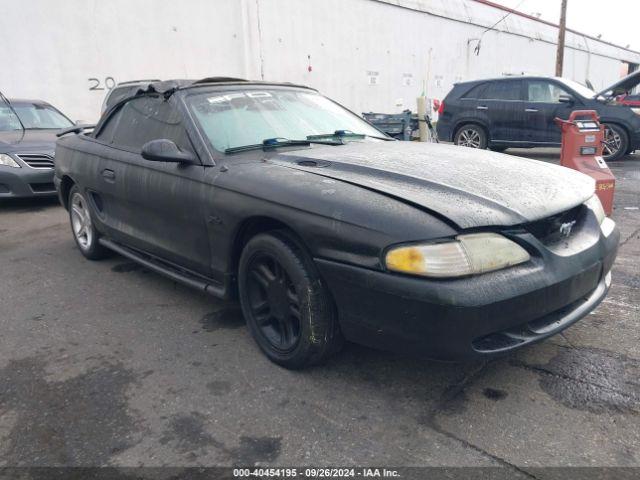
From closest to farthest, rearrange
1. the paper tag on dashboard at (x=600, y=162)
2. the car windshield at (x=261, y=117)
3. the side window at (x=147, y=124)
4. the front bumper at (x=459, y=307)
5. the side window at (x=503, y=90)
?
the front bumper at (x=459, y=307) → the car windshield at (x=261, y=117) → the side window at (x=147, y=124) → the paper tag on dashboard at (x=600, y=162) → the side window at (x=503, y=90)

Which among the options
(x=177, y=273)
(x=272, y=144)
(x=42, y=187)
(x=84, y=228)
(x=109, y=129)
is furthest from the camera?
(x=42, y=187)

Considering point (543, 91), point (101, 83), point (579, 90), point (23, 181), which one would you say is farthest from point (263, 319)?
point (101, 83)

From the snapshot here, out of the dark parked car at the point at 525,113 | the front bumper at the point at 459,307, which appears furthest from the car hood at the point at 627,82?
the front bumper at the point at 459,307

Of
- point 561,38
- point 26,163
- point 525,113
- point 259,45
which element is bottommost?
point 26,163

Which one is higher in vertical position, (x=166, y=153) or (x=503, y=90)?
(x=503, y=90)

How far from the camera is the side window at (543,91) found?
33.5 ft

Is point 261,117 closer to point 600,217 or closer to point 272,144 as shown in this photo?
point 272,144

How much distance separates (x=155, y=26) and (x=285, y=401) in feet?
41.9

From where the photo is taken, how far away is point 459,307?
2.08 meters

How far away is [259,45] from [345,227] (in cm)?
1414

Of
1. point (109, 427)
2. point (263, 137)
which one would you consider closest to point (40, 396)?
point (109, 427)

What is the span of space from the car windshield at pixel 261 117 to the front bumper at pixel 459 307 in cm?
130

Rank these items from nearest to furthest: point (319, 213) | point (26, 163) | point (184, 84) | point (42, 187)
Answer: point (319, 213), point (184, 84), point (26, 163), point (42, 187)

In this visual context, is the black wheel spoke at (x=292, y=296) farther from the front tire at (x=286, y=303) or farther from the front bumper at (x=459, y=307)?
the front bumper at (x=459, y=307)
